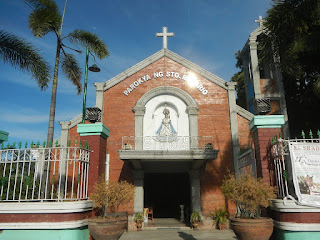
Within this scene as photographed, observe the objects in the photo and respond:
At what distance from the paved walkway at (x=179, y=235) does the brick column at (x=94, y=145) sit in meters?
3.99

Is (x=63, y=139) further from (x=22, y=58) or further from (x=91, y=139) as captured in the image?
(x=91, y=139)

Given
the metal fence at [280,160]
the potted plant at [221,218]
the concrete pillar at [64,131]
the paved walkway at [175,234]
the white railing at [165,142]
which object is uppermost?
the concrete pillar at [64,131]

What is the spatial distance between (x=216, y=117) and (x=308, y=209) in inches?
325

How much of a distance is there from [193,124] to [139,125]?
2.88 metres

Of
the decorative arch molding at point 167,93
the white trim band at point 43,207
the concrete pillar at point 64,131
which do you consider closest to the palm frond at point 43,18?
the concrete pillar at point 64,131

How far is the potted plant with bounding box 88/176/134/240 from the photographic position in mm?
6023

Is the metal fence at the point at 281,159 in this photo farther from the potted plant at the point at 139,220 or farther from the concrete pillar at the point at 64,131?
the concrete pillar at the point at 64,131

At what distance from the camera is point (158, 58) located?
14.8 m

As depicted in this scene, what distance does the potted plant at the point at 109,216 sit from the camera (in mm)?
6023

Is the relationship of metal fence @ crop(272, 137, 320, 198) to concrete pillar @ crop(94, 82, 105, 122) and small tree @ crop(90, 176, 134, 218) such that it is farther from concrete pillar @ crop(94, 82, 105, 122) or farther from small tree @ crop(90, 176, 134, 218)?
concrete pillar @ crop(94, 82, 105, 122)

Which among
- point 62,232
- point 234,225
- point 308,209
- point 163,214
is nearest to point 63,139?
point 62,232

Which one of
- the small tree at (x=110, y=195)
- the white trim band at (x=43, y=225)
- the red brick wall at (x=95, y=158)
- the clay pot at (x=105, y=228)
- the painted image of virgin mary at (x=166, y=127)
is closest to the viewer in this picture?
the clay pot at (x=105, y=228)

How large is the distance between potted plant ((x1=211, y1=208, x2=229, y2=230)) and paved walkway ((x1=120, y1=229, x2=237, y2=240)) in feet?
1.37

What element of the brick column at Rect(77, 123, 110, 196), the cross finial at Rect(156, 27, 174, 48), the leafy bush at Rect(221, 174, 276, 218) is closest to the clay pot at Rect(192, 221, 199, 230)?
the brick column at Rect(77, 123, 110, 196)
